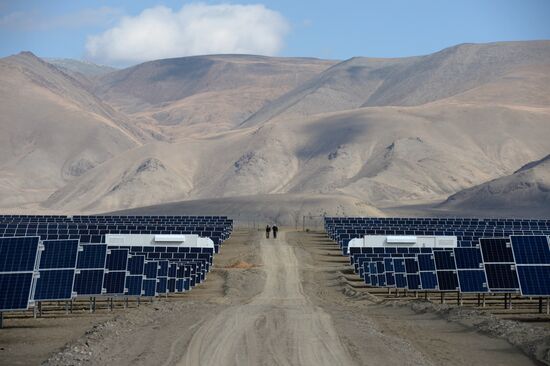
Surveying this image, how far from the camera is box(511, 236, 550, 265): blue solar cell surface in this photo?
30.0m

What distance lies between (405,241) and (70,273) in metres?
36.4

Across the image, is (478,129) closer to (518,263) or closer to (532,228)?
(532,228)

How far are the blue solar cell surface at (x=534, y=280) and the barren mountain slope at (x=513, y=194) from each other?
4340 inches

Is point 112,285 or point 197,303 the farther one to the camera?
point 197,303

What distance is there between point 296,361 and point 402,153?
6371 inches

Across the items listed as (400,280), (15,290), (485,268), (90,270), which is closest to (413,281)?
(400,280)

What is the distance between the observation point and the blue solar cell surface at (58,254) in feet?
97.2

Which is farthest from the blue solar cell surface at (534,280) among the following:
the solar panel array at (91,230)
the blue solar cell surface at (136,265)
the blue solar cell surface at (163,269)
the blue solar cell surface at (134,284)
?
the solar panel array at (91,230)

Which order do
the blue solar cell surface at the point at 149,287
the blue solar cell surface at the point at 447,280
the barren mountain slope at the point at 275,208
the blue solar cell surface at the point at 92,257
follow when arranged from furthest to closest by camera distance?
the barren mountain slope at the point at 275,208, the blue solar cell surface at the point at 149,287, the blue solar cell surface at the point at 447,280, the blue solar cell surface at the point at 92,257

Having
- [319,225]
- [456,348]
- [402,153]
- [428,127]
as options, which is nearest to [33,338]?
[456,348]

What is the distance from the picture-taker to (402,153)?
593ft

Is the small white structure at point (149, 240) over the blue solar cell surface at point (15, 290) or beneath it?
over

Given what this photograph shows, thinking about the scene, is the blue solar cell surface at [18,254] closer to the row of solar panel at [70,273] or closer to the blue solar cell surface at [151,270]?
the row of solar panel at [70,273]

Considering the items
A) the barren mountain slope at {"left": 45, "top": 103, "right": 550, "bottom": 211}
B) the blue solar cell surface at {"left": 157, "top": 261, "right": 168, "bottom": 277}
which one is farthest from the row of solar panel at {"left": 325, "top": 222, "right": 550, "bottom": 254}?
the barren mountain slope at {"left": 45, "top": 103, "right": 550, "bottom": 211}
